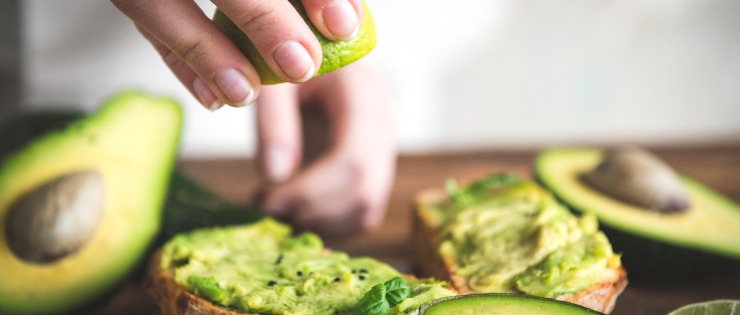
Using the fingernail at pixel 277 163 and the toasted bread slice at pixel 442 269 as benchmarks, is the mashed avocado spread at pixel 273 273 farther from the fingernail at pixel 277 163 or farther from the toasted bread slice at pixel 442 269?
the fingernail at pixel 277 163

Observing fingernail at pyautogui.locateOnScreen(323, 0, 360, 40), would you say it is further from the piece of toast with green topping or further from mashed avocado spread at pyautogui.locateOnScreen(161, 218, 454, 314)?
the piece of toast with green topping

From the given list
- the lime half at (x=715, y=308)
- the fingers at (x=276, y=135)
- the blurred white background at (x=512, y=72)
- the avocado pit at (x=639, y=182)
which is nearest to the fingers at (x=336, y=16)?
the lime half at (x=715, y=308)

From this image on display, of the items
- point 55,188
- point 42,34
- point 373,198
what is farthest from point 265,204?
point 42,34

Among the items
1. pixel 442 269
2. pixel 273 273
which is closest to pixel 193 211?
pixel 273 273

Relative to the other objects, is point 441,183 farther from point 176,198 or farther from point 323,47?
point 323,47

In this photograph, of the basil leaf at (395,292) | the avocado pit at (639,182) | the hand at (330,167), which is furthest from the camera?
the hand at (330,167)

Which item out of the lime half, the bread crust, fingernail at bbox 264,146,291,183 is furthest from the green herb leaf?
the bread crust

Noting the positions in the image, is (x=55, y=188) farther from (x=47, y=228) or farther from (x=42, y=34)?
(x=42, y=34)
